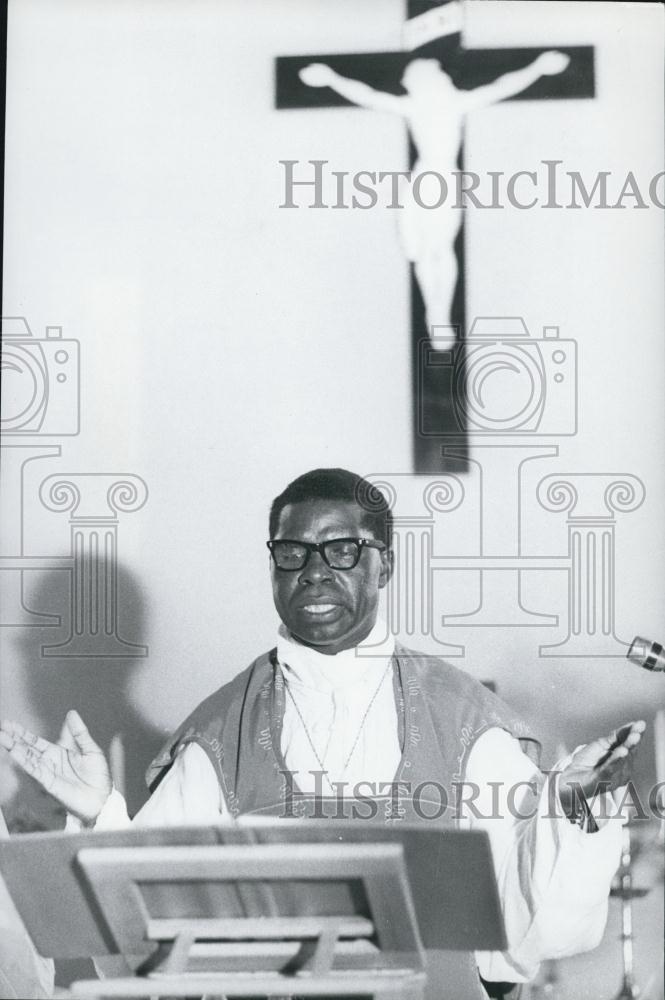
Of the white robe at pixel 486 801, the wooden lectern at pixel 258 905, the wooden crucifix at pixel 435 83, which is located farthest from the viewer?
the wooden crucifix at pixel 435 83

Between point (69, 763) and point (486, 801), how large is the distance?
1.01m

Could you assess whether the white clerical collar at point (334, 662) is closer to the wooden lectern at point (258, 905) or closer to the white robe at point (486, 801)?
the white robe at point (486, 801)

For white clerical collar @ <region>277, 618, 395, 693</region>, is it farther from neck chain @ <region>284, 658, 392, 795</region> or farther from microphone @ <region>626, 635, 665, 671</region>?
microphone @ <region>626, 635, 665, 671</region>

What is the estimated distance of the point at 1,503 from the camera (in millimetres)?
3361

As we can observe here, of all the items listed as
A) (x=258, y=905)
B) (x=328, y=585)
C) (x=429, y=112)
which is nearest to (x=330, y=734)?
(x=328, y=585)

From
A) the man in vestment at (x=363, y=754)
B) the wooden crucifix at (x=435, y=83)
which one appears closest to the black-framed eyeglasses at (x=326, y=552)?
the man in vestment at (x=363, y=754)

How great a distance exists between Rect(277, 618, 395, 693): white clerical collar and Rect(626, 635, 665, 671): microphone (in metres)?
0.59

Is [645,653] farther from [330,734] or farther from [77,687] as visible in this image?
[77,687]

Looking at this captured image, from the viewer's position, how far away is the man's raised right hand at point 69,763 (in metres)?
3.23

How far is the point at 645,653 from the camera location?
3295 millimetres

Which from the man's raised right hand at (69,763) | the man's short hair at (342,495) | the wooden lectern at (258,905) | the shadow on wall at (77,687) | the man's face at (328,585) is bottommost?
the wooden lectern at (258,905)

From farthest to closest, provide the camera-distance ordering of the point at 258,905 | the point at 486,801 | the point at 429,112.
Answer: the point at 429,112
the point at 486,801
the point at 258,905

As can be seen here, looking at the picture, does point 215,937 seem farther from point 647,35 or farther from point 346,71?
point 647,35

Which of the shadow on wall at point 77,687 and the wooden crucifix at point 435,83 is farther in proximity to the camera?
the wooden crucifix at point 435,83
